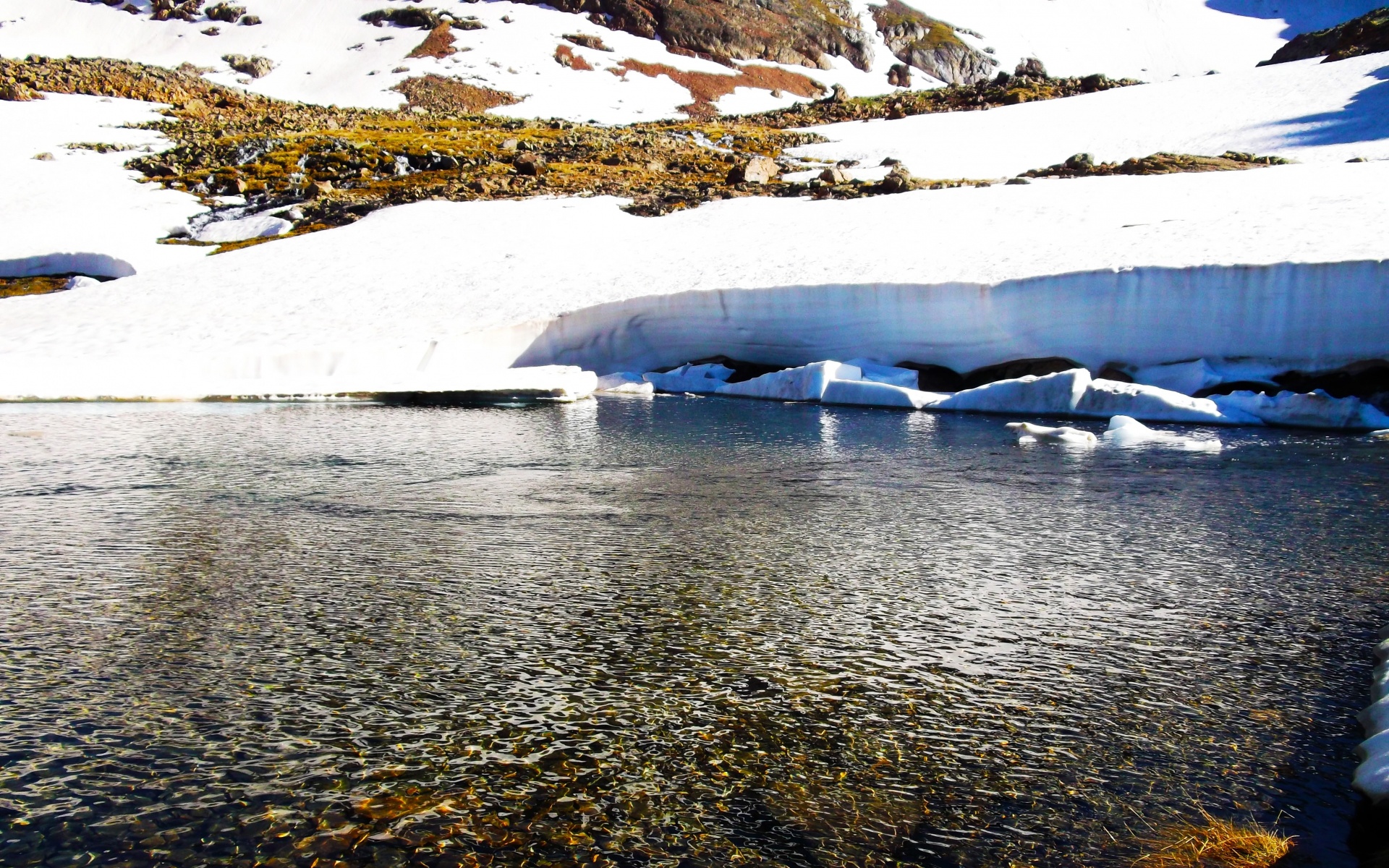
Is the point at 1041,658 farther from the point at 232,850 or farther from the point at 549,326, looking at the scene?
the point at 549,326

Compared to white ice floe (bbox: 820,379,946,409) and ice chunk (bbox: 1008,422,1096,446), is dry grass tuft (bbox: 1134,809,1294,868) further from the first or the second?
white ice floe (bbox: 820,379,946,409)

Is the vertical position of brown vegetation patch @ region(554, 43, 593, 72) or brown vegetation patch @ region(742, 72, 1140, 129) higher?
brown vegetation patch @ region(554, 43, 593, 72)

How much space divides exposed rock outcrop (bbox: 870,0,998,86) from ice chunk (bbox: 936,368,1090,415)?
88.7 meters

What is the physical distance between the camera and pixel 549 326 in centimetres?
2062

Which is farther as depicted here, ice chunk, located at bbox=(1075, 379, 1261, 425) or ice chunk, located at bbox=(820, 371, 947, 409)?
ice chunk, located at bbox=(820, 371, 947, 409)

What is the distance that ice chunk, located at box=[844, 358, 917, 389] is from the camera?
1786 cm

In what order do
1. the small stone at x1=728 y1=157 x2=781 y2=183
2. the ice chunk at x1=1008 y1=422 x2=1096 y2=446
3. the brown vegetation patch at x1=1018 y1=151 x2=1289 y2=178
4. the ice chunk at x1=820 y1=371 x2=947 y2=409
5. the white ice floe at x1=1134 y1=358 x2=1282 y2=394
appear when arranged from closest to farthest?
the ice chunk at x1=1008 y1=422 x2=1096 y2=446
the white ice floe at x1=1134 y1=358 x2=1282 y2=394
the ice chunk at x1=820 y1=371 x2=947 y2=409
the brown vegetation patch at x1=1018 y1=151 x2=1289 y2=178
the small stone at x1=728 y1=157 x2=781 y2=183

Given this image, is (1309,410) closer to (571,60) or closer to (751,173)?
(751,173)

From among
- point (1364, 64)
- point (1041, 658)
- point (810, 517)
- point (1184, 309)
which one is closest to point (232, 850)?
point (1041, 658)

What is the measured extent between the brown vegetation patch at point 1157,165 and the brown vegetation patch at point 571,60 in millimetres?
56031

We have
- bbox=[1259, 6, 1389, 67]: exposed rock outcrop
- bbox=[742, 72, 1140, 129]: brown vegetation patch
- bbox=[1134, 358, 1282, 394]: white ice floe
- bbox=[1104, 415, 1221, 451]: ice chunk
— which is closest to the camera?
bbox=[1104, 415, 1221, 451]: ice chunk

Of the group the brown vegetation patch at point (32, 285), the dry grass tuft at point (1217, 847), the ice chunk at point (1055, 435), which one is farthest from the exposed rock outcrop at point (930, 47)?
the dry grass tuft at point (1217, 847)

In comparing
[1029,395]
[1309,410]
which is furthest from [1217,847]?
[1029,395]

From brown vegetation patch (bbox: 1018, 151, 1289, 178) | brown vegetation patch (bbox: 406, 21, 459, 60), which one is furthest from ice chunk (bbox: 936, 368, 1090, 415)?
brown vegetation patch (bbox: 406, 21, 459, 60)
